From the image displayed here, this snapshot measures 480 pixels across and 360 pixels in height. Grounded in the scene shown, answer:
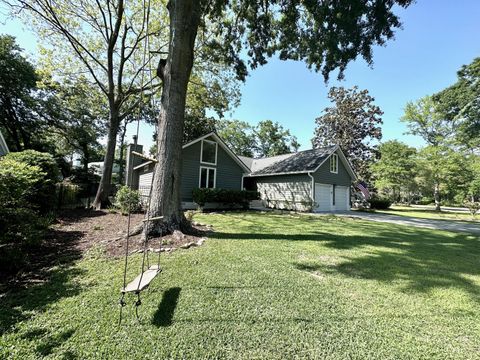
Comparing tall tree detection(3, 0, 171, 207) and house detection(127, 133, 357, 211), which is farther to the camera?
house detection(127, 133, 357, 211)

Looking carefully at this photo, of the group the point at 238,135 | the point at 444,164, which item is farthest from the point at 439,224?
Answer: the point at 238,135

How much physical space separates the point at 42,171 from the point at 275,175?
1472 cm

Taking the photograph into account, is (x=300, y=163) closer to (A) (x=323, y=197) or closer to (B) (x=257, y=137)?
(A) (x=323, y=197)

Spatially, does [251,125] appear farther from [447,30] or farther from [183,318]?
[183,318]

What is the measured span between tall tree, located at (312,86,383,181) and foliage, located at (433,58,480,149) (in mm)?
6087

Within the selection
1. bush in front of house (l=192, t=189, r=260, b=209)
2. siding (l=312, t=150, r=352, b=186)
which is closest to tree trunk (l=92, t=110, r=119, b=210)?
bush in front of house (l=192, t=189, r=260, b=209)

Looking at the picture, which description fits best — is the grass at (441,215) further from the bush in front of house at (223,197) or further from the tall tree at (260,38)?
the tall tree at (260,38)

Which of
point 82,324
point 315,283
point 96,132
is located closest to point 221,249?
point 315,283

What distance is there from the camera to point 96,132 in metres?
26.0

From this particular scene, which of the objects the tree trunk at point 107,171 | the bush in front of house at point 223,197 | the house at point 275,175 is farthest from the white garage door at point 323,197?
the tree trunk at point 107,171

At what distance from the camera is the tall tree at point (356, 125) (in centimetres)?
2758

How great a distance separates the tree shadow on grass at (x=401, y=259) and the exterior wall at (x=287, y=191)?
8.56m

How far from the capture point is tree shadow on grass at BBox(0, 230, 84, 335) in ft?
9.21

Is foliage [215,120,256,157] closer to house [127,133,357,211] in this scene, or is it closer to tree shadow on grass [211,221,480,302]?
house [127,133,357,211]
